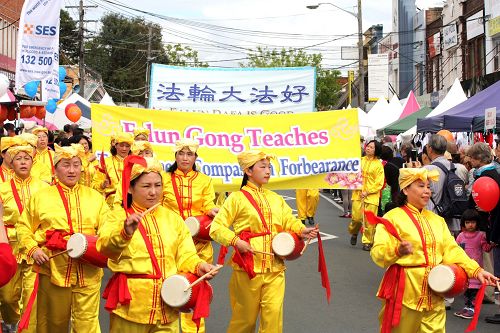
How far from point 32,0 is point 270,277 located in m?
11.4

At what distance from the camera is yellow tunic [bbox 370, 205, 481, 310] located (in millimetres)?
6242

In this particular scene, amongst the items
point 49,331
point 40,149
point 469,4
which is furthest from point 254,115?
point 469,4

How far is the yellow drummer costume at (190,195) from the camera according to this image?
8.53 meters

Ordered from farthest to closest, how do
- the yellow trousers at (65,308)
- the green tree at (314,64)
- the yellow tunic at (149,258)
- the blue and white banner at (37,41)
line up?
1. the green tree at (314,64)
2. the blue and white banner at (37,41)
3. the yellow trousers at (65,308)
4. the yellow tunic at (149,258)

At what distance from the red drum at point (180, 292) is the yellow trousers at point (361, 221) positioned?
9234 mm

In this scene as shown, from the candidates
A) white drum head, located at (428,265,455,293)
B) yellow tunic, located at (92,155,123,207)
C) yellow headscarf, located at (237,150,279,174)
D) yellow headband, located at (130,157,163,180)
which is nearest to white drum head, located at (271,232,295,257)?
yellow headscarf, located at (237,150,279,174)

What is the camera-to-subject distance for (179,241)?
225 inches

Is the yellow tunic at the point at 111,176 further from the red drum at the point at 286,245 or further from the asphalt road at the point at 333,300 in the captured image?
the red drum at the point at 286,245

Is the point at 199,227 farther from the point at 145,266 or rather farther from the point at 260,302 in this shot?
the point at 145,266

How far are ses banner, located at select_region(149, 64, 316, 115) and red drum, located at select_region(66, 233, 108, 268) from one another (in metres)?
5.40

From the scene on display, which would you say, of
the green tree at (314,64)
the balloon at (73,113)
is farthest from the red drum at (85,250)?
the green tree at (314,64)

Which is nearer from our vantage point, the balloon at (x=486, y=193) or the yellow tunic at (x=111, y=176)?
the balloon at (x=486, y=193)

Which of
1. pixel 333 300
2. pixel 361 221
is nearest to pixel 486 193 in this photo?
pixel 333 300

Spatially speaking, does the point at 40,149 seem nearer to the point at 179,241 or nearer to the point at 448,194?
the point at 448,194
